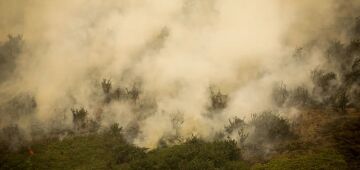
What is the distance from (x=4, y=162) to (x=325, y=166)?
38810 millimetres

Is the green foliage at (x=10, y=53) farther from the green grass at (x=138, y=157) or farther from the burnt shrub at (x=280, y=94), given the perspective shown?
the burnt shrub at (x=280, y=94)

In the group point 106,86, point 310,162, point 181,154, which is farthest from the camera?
point 106,86

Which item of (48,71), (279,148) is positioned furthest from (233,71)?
(48,71)

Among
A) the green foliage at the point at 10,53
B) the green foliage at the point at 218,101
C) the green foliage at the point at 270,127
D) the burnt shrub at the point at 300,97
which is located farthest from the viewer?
the green foliage at the point at 10,53

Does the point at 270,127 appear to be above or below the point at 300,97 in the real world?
below

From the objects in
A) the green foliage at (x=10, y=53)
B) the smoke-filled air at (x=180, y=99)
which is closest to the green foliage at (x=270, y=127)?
the smoke-filled air at (x=180, y=99)

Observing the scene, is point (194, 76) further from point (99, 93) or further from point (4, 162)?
point (4, 162)

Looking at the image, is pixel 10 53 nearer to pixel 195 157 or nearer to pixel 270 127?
pixel 195 157

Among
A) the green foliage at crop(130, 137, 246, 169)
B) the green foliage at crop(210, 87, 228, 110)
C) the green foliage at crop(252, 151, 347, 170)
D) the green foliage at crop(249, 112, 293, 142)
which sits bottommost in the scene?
the green foliage at crop(252, 151, 347, 170)

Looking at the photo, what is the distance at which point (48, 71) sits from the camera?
6956cm

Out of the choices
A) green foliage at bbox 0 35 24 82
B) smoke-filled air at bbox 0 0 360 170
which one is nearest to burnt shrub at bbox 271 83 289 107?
smoke-filled air at bbox 0 0 360 170

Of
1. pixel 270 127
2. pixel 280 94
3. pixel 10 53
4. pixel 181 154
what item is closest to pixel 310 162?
pixel 270 127

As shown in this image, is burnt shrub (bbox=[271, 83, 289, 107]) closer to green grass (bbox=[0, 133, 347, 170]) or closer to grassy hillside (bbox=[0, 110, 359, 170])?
grassy hillside (bbox=[0, 110, 359, 170])

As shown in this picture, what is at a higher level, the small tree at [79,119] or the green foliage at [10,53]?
the green foliage at [10,53]
